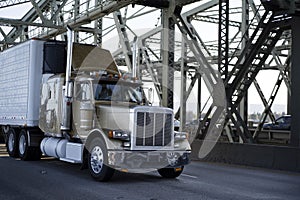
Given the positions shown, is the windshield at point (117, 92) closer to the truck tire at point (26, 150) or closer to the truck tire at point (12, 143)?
the truck tire at point (26, 150)

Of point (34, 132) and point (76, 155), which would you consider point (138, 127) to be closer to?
point (76, 155)

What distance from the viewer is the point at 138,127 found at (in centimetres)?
1235

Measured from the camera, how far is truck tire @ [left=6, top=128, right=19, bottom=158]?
18400 mm

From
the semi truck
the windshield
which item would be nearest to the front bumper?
the semi truck

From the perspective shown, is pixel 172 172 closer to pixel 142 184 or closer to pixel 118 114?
pixel 142 184

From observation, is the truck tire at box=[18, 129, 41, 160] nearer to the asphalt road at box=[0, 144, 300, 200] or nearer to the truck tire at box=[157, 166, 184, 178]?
the asphalt road at box=[0, 144, 300, 200]

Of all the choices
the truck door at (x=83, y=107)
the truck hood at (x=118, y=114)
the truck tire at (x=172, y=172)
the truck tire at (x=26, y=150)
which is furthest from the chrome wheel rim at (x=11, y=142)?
the truck tire at (x=172, y=172)

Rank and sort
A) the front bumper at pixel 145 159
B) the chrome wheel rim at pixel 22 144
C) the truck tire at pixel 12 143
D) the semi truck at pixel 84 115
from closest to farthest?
the front bumper at pixel 145 159, the semi truck at pixel 84 115, the chrome wheel rim at pixel 22 144, the truck tire at pixel 12 143

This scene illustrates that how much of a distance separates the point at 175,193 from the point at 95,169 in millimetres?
2765

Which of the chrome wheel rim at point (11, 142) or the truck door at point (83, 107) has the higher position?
the truck door at point (83, 107)

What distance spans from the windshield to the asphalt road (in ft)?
7.78

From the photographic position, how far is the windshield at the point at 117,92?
13789 millimetres

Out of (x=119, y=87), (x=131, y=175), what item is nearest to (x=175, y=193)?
(x=131, y=175)

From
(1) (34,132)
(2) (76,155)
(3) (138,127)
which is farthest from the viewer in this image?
(1) (34,132)
